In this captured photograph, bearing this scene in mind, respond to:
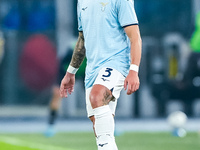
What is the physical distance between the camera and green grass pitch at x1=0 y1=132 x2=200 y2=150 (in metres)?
10.9

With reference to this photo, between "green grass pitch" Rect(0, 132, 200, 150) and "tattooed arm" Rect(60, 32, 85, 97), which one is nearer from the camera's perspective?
"tattooed arm" Rect(60, 32, 85, 97)

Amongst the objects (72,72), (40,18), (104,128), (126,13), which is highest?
(40,18)

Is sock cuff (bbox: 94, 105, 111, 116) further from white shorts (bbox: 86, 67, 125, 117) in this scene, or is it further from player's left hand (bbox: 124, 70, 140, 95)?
player's left hand (bbox: 124, 70, 140, 95)

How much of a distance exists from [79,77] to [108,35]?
1345cm

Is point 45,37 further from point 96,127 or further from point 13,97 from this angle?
point 96,127

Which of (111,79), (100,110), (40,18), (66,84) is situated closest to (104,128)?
(100,110)

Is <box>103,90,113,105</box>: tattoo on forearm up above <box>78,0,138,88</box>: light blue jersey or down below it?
below

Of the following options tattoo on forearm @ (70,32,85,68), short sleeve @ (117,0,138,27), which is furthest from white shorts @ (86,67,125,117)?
tattoo on forearm @ (70,32,85,68)

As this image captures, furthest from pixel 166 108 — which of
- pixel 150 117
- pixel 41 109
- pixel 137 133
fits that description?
pixel 137 133

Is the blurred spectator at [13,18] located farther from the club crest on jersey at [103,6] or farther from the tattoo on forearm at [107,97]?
the tattoo on forearm at [107,97]

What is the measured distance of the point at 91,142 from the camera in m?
12.2

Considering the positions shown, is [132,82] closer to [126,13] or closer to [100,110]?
[100,110]

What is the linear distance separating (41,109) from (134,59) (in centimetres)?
1449

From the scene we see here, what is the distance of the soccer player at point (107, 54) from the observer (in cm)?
551
